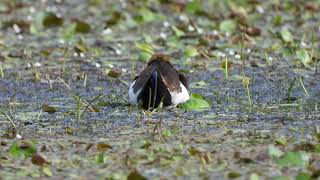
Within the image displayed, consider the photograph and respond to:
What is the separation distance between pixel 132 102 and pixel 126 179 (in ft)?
7.70

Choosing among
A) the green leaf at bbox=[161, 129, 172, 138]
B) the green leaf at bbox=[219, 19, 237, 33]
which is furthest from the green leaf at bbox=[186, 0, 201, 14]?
the green leaf at bbox=[161, 129, 172, 138]

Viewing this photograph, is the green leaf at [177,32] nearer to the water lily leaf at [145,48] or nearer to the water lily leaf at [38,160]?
the water lily leaf at [145,48]

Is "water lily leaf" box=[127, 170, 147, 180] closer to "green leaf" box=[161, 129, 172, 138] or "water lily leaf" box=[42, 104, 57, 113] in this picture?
"green leaf" box=[161, 129, 172, 138]

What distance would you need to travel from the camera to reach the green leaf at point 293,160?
5.44m

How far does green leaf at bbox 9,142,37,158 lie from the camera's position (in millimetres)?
5859

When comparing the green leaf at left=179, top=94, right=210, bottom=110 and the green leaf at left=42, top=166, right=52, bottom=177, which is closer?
the green leaf at left=42, top=166, right=52, bottom=177

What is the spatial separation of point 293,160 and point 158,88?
1873mm

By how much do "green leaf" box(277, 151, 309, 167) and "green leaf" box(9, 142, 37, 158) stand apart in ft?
4.74

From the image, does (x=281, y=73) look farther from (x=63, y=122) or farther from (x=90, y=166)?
(x=90, y=166)

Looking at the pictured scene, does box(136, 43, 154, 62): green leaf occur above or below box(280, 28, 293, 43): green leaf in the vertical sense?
below

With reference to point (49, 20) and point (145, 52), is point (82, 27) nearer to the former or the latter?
point (49, 20)

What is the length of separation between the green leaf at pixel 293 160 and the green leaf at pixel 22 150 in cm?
144

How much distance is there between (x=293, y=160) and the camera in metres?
5.44

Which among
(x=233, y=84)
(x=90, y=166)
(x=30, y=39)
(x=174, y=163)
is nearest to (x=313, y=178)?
(x=174, y=163)
